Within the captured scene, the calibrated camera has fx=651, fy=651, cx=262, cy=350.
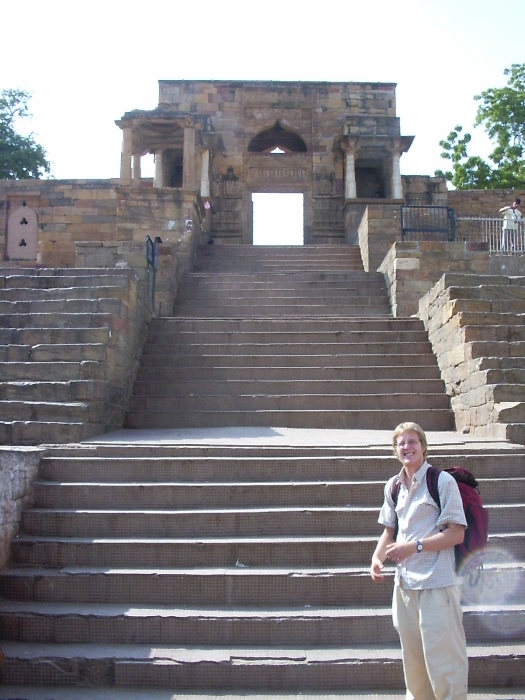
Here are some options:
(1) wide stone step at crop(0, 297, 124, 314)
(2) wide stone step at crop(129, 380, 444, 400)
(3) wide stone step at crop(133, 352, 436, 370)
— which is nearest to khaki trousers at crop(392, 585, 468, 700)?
(2) wide stone step at crop(129, 380, 444, 400)

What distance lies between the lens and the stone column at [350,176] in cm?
1905

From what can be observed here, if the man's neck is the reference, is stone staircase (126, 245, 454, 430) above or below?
above

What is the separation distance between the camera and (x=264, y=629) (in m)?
4.02

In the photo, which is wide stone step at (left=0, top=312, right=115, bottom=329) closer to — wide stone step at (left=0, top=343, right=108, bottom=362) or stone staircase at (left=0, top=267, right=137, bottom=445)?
stone staircase at (left=0, top=267, right=137, bottom=445)

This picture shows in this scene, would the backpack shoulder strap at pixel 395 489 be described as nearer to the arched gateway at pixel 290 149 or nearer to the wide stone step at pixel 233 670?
the wide stone step at pixel 233 670

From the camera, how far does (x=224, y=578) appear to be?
430cm

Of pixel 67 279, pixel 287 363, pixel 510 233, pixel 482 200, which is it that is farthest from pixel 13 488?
pixel 482 200

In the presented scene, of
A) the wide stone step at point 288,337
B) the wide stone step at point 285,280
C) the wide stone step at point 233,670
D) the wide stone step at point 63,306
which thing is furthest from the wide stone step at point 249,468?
the wide stone step at point 285,280

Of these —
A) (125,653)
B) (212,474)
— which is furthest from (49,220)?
(125,653)

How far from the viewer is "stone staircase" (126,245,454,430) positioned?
7910 millimetres

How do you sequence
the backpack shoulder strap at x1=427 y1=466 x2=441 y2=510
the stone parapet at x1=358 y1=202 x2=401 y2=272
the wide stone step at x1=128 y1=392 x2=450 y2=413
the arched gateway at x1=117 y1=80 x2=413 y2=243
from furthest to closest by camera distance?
the arched gateway at x1=117 y1=80 x2=413 y2=243, the stone parapet at x1=358 y1=202 x2=401 y2=272, the wide stone step at x1=128 y1=392 x2=450 y2=413, the backpack shoulder strap at x1=427 y1=466 x2=441 y2=510

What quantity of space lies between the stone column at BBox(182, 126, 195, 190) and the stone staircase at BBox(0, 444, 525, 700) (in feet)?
39.0

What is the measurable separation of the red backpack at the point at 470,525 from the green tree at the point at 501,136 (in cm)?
2375

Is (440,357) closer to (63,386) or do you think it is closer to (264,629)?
(63,386)
